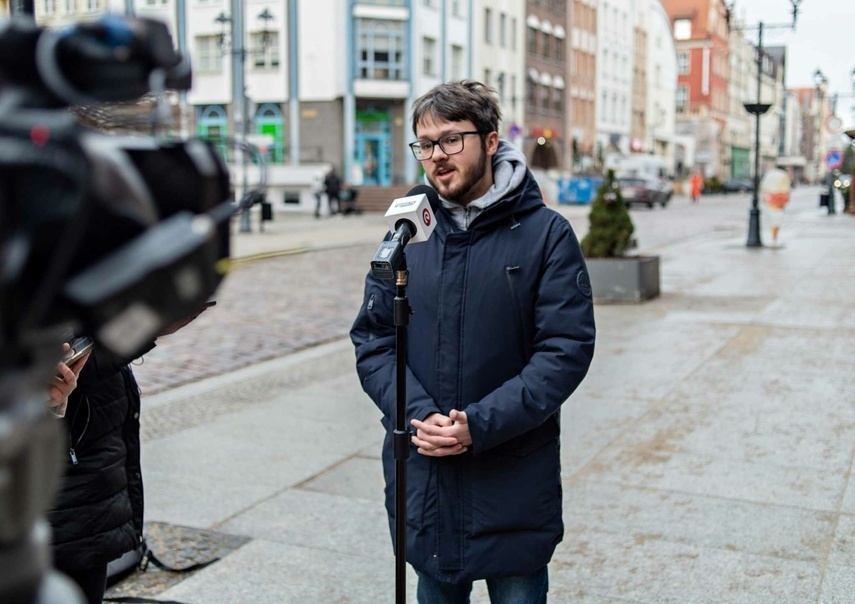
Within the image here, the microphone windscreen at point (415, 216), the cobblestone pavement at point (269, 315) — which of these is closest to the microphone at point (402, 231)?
the microphone windscreen at point (415, 216)

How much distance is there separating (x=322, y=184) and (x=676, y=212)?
14.7m

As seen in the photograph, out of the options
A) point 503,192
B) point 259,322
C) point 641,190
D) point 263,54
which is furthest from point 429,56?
point 503,192

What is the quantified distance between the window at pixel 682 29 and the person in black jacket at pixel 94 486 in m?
99.4

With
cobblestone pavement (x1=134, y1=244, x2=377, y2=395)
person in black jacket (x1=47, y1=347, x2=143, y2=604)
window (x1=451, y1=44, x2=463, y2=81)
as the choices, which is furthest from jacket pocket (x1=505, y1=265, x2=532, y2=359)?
window (x1=451, y1=44, x2=463, y2=81)

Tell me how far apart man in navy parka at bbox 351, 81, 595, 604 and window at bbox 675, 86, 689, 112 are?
322 feet

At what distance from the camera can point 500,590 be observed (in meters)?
2.88

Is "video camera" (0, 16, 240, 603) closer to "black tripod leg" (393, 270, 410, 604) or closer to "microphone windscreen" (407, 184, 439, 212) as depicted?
"black tripod leg" (393, 270, 410, 604)

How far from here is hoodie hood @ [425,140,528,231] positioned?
2.82 metres

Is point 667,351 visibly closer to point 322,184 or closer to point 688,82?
point 322,184

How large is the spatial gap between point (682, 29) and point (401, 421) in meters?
101

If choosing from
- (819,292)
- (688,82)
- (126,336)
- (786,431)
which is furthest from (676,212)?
(688,82)

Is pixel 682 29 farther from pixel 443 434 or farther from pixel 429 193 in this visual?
pixel 443 434

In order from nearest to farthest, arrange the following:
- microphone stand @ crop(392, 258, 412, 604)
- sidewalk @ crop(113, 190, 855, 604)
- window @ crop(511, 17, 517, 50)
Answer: microphone stand @ crop(392, 258, 412, 604) → sidewalk @ crop(113, 190, 855, 604) → window @ crop(511, 17, 517, 50)

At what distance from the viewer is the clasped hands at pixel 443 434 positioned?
2699mm
